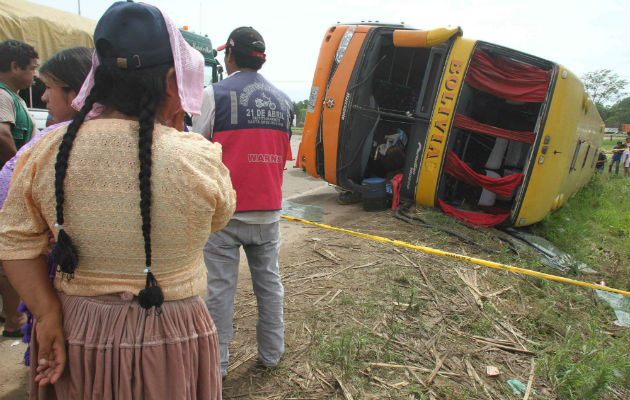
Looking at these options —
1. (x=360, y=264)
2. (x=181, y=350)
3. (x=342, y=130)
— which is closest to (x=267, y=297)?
(x=181, y=350)

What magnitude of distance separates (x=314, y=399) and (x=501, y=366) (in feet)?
4.82

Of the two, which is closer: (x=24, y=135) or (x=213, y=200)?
(x=213, y=200)

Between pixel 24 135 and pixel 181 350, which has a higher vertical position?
pixel 24 135

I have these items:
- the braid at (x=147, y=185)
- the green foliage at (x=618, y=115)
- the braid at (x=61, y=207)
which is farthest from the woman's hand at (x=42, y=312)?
the green foliage at (x=618, y=115)

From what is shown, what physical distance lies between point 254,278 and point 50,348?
1.46 meters

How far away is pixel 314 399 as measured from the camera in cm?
244

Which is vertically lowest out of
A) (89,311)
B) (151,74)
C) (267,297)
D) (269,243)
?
(267,297)

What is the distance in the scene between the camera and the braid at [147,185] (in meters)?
1.05

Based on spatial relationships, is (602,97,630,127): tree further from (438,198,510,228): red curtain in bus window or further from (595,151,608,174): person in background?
(438,198,510,228): red curtain in bus window

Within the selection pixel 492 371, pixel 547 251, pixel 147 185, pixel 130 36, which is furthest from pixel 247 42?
pixel 547 251

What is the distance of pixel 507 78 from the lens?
5.73 metres

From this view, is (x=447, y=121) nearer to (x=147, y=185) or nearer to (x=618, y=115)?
(x=147, y=185)

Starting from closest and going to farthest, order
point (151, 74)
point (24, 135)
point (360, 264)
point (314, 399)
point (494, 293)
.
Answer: point (151, 74)
point (314, 399)
point (24, 135)
point (494, 293)
point (360, 264)

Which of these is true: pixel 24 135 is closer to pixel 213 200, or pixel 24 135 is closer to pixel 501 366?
pixel 213 200
